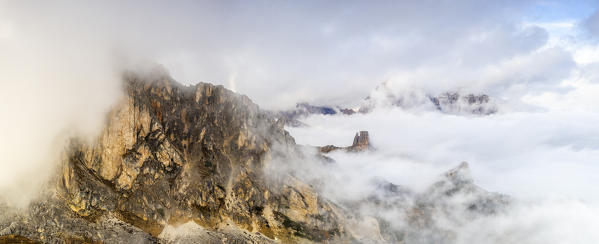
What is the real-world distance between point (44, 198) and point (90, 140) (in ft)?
128

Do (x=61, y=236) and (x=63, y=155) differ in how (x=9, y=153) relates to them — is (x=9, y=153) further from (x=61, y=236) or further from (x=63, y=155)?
(x=61, y=236)

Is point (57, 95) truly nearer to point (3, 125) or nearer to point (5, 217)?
point (3, 125)

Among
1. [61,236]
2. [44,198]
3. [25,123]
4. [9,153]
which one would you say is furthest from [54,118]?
[61,236]

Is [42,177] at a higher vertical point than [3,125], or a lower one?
lower

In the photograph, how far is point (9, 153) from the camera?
17562 centimetres

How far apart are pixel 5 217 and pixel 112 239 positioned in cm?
4939

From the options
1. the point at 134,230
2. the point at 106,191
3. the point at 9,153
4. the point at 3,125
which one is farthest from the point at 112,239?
the point at 3,125

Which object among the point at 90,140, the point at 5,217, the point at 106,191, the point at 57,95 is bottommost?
the point at 5,217

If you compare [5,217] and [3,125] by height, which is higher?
[3,125]

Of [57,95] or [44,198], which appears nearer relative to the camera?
[44,198]

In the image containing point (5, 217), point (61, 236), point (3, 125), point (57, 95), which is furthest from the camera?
point (57, 95)

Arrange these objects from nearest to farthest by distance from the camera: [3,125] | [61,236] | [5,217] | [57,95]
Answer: [5,217]
[61,236]
[3,125]
[57,95]

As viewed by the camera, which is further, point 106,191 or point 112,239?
point 106,191

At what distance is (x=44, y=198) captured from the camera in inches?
6786
